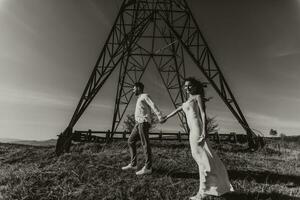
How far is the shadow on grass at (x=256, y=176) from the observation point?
6056 mm

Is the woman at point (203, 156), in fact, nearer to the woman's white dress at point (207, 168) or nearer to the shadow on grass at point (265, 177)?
the woman's white dress at point (207, 168)

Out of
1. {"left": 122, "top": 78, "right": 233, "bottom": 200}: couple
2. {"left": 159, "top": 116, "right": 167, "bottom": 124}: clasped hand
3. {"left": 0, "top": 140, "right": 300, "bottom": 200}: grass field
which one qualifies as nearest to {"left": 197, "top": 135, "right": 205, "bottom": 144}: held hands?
{"left": 122, "top": 78, "right": 233, "bottom": 200}: couple

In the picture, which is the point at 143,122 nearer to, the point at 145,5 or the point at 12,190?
the point at 12,190

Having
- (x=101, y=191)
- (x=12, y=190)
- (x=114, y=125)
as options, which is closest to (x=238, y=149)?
(x=114, y=125)

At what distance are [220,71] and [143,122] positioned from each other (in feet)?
21.6

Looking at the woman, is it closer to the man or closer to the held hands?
the held hands

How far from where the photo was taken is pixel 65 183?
574cm

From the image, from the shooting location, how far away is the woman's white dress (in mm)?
4582

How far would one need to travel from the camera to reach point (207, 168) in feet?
15.2

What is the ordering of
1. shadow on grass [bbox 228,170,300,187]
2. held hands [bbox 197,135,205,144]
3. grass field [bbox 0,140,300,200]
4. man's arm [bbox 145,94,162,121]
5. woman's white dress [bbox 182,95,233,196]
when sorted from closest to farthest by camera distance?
woman's white dress [bbox 182,95,233,196] → held hands [bbox 197,135,205,144] → grass field [bbox 0,140,300,200] → man's arm [bbox 145,94,162,121] → shadow on grass [bbox 228,170,300,187]

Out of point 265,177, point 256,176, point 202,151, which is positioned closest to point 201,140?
point 202,151

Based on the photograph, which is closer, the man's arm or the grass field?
the grass field

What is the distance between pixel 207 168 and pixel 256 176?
2.45 m

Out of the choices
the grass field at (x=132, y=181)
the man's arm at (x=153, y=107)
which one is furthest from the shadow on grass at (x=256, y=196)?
the man's arm at (x=153, y=107)
